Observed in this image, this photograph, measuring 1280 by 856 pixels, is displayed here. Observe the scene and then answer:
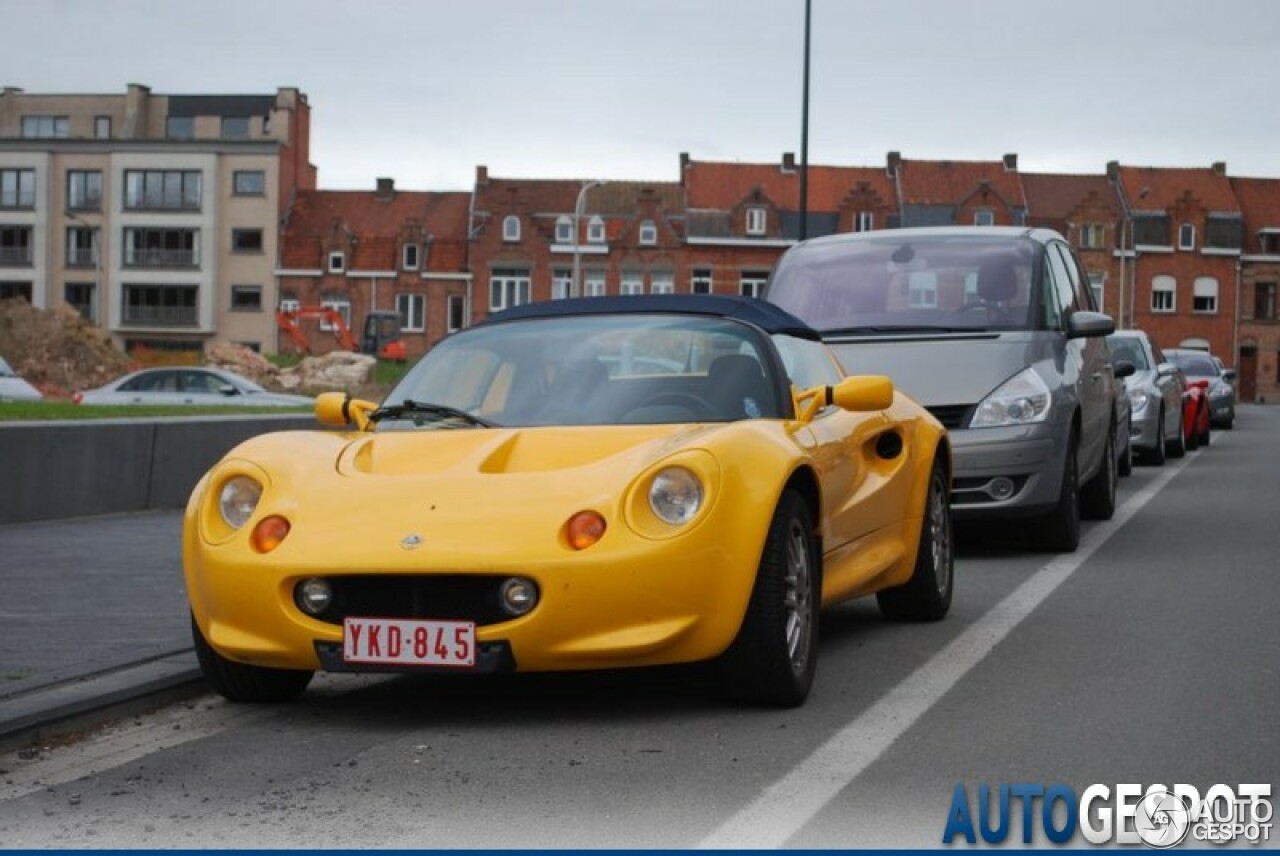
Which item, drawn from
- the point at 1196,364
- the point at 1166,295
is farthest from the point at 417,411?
the point at 1166,295

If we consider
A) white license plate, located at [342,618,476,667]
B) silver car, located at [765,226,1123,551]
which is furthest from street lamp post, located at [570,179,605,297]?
white license plate, located at [342,618,476,667]

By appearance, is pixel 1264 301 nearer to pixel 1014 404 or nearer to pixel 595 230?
pixel 595 230

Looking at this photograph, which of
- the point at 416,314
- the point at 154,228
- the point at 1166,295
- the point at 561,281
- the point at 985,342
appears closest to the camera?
the point at 985,342

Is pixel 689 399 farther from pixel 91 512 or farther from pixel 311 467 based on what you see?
pixel 91 512

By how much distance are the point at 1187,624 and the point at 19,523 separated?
28.3 feet

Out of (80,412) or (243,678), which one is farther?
(80,412)

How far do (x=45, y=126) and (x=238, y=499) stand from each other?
358 feet

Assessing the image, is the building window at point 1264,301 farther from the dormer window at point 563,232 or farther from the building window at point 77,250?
the building window at point 77,250

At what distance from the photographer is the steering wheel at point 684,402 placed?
7.14 metres

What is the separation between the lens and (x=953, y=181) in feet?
336

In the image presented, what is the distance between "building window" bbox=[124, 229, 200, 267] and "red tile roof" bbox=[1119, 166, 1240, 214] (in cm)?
4666

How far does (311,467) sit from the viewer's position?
6789mm

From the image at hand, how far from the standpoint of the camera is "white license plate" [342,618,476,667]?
6145 mm

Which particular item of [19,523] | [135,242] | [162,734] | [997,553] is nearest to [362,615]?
[162,734]
